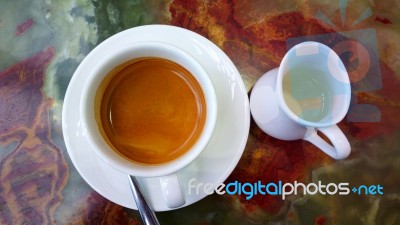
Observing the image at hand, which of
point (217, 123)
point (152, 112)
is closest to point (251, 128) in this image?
point (217, 123)

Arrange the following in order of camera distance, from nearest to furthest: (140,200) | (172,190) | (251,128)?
1. (172,190)
2. (140,200)
3. (251,128)

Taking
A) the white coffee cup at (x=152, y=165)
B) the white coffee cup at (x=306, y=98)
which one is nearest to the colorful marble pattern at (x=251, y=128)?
the white coffee cup at (x=306, y=98)

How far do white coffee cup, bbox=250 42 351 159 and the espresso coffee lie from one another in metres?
0.14

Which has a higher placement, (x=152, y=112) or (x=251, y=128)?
(x=152, y=112)

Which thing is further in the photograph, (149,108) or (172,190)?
(149,108)

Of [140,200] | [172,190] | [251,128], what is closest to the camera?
[172,190]

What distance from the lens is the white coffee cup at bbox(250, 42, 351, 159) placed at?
77 centimetres

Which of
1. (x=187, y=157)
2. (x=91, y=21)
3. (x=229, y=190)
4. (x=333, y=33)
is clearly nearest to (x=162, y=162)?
(x=187, y=157)

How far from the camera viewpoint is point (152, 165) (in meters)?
0.76

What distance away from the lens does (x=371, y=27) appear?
97 centimetres

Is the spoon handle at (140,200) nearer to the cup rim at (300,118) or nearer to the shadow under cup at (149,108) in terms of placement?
the shadow under cup at (149,108)

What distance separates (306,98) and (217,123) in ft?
0.68

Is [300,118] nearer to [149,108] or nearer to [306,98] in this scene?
[306,98]

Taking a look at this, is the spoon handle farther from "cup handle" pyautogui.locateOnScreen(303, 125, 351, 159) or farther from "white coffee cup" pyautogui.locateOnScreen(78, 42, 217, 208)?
"cup handle" pyautogui.locateOnScreen(303, 125, 351, 159)
